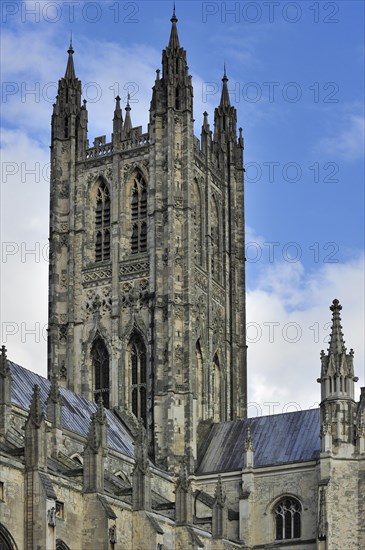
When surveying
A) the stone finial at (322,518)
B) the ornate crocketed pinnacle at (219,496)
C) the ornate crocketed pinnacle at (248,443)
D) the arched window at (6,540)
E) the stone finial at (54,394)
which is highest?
the stone finial at (54,394)

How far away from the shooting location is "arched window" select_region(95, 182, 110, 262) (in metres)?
75.8

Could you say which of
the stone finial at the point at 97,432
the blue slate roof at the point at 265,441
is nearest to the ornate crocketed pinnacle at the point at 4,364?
the stone finial at the point at 97,432

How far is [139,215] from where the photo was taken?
2970 inches

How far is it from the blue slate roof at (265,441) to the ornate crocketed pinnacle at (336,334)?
4598mm

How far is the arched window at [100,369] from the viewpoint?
73.1 meters

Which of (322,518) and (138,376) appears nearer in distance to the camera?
(322,518)

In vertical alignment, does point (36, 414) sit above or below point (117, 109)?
below

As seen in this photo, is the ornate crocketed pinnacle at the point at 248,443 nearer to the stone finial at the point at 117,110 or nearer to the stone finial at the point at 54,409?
the stone finial at the point at 54,409

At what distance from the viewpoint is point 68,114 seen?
258 feet

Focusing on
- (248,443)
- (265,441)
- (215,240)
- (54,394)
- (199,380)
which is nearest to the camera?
(54,394)

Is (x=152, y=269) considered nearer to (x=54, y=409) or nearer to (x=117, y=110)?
(x=117, y=110)

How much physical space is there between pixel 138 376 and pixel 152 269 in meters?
5.63

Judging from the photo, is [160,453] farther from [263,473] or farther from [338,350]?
[338,350]

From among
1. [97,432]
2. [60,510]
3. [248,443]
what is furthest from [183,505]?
[248,443]
